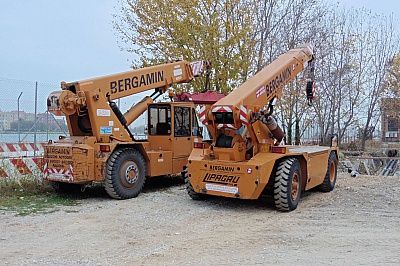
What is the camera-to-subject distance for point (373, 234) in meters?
6.12

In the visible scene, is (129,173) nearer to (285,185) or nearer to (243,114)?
(243,114)

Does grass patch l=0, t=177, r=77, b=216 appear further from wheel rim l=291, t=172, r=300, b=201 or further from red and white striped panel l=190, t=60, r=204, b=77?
red and white striped panel l=190, t=60, r=204, b=77

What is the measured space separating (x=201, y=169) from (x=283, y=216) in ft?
5.83

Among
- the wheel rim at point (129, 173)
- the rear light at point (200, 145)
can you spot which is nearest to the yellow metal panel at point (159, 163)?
the wheel rim at point (129, 173)

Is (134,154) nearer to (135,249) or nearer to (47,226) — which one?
(47,226)

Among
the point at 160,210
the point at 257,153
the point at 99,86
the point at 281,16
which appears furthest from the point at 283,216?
the point at 281,16

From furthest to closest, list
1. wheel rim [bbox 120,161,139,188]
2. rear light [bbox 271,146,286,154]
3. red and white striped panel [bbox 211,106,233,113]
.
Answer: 1. wheel rim [bbox 120,161,139,188]
2. rear light [bbox 271,146,286,154]
3. red and white striped panel [bbox 211,106,233,113]

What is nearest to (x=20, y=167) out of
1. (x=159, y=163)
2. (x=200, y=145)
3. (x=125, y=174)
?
(x=125, y=174)

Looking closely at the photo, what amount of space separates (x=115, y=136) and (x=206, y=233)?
12.5 feet

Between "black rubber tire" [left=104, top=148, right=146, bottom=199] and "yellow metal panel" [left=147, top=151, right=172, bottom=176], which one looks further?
"yellow metal panel" [left=147, top=151, right=172, bottom=176]

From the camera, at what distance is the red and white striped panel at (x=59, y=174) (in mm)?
8406

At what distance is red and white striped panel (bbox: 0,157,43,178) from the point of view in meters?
9.41

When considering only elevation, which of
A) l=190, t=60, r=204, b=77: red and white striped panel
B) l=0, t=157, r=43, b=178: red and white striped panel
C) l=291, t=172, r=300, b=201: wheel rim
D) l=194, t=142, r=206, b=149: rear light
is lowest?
l=291, t=172, r=300, b=201: wheel rim

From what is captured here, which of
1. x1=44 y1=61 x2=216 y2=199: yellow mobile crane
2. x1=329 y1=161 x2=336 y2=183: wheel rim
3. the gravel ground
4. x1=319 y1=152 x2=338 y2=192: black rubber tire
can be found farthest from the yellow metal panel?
x1=329 y1=161 x2=336 y2=183: wheel rim
